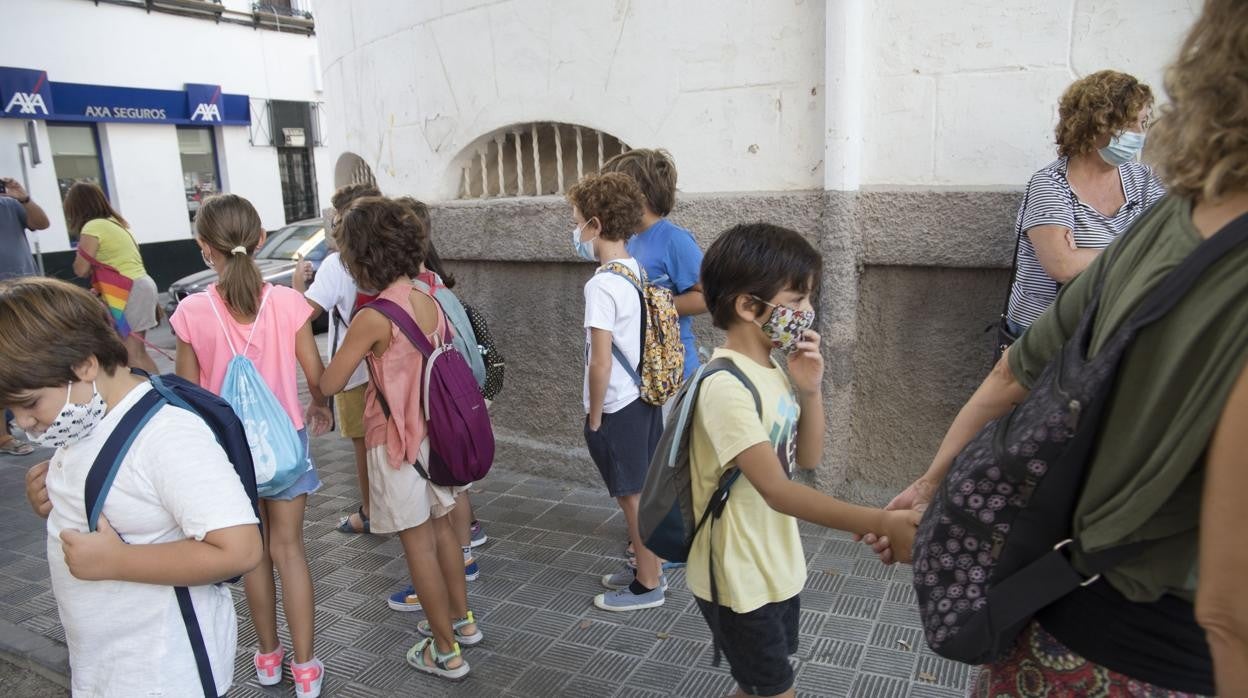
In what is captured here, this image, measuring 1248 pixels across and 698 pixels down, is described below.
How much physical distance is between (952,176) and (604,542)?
2.43m

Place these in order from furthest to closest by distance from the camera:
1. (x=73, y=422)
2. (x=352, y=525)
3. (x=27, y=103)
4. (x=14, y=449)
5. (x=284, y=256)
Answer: (x=27, y=103), (x=284, y=256), (x=14, y=449), (x=352, y=525), (x=73, y=422)

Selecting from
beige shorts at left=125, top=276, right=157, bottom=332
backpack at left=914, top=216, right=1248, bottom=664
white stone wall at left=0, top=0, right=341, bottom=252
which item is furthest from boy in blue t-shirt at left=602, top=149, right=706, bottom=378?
white stone wall at left=0, top=0, right=341, bottom=252

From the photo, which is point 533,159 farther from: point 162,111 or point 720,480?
point 162,111

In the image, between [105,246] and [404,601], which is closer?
[404,601]

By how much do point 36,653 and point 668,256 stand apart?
316 cm

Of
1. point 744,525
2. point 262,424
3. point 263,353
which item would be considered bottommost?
point 744,525

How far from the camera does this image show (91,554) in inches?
65.1

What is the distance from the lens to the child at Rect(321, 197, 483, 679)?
2.88 meters

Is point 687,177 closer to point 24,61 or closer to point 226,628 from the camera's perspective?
point 226,628

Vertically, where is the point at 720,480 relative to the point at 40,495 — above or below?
below

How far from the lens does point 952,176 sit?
12.2 ft

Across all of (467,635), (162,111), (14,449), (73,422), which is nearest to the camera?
(73,422)

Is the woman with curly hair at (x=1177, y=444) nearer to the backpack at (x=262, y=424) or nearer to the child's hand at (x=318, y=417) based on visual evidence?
the backpack at (x=262, y=424)

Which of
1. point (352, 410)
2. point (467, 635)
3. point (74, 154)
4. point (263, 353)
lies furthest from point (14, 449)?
point (74, 154)
